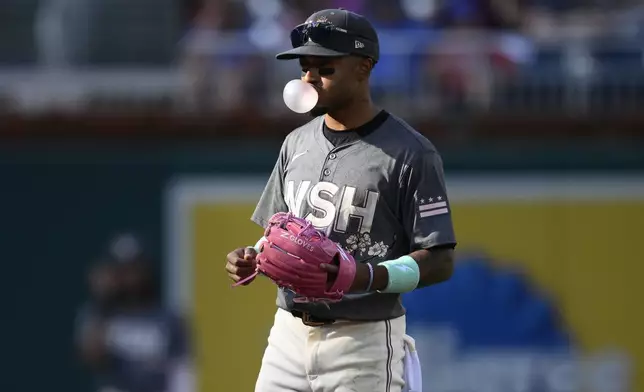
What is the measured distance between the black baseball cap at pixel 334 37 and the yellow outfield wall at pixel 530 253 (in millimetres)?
5794

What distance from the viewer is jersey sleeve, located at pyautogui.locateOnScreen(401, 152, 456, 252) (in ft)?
15.4

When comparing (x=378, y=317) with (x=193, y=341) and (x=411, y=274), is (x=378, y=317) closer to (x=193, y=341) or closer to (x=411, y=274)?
(x=411, y=274)

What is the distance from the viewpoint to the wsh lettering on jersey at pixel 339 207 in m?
4.75

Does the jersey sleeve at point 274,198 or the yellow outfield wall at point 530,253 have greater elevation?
the jersey sleeve at point 274,198

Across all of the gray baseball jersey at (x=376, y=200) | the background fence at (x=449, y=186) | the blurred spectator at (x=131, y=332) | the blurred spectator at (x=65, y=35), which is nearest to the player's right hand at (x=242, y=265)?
the gray baseball jersey at (x=376, y=200)

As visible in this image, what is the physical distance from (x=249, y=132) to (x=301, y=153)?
5.78 m

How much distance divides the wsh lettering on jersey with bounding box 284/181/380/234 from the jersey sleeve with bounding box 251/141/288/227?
25 cm

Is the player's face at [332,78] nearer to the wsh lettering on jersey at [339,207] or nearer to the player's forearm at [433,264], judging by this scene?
the wsh lettering on jersey at [339,207]

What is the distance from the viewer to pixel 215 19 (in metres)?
11.1

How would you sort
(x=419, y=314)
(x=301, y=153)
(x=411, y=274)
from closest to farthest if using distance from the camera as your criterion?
(x=411, y=274)
(x=301, y=153)
(x=419, y=314)

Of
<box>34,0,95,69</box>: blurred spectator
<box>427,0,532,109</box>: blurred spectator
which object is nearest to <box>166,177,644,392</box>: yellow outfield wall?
<box>427,0,532,109</box>: blurred spectator

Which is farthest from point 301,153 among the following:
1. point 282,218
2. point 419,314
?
point 419,314

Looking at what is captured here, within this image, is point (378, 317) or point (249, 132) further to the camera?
point (249, 132)

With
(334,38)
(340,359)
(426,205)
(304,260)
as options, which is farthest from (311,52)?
(340,359)
